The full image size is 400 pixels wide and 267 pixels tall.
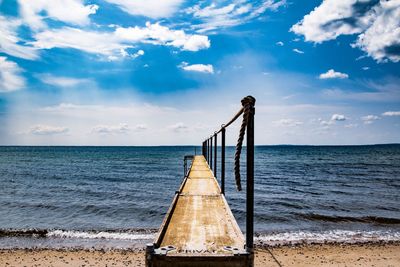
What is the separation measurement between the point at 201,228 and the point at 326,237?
10.3 m

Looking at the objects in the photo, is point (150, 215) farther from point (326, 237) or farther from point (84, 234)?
point (326, 237)

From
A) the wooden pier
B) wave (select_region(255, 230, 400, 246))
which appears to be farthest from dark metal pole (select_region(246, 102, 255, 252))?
wave (select_region(255, 230, 400, 246))

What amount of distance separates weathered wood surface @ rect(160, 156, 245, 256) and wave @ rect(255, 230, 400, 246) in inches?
227

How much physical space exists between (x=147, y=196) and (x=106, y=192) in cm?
428

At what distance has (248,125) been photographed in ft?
12.5

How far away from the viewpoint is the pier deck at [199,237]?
3781mm

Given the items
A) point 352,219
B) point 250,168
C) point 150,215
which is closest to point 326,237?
point 352,219

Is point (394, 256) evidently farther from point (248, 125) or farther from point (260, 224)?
point (248, 125)

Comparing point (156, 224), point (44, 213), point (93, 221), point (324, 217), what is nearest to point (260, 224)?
point (324, 217)

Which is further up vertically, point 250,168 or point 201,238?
point 250,168

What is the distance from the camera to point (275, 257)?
1110 centimetres

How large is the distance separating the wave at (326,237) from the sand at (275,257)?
697 millimetres

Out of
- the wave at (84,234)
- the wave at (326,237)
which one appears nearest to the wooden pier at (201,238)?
the wave at (326,237)

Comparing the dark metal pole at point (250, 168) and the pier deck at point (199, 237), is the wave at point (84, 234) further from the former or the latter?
the dark metal pole at point (250, 168)
